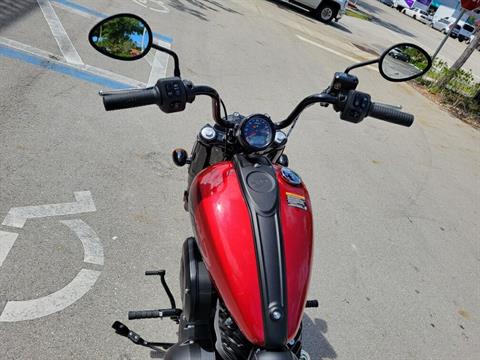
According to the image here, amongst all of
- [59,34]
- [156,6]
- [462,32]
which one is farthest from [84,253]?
[462,32]

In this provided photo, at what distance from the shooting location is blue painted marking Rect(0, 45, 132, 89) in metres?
5.11

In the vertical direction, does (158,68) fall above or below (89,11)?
above

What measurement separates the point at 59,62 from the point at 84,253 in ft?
11.7

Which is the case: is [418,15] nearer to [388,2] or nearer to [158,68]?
[388,2]

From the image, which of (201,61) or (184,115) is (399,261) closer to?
(184,115)

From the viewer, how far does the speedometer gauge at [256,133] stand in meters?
1.72

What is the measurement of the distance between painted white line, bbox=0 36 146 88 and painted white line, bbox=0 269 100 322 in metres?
3.52

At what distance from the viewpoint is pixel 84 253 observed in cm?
288

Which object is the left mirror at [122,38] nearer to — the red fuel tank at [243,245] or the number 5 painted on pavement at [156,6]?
the red fuel tank at [243,245]

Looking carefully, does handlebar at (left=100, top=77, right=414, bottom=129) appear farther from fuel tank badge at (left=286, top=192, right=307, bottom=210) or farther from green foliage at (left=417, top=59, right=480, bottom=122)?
green foliage at (left=417, top=59, right=480, bottom=122)

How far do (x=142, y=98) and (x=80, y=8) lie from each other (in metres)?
7.25

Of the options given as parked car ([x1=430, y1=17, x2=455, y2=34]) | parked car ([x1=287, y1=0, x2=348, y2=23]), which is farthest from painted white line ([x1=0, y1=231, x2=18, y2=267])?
parked car ([x1=430, y1=17, x2=455, y2=34])

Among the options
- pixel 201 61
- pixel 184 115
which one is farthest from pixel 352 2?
pixel 184 115

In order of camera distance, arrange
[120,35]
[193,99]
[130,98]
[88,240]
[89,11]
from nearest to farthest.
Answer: [130,98]
[193,99]
[120,35]
[88,240]
[89,11]
